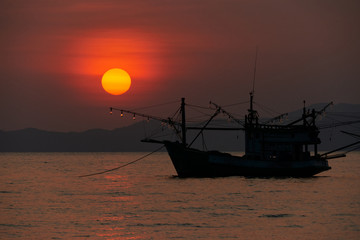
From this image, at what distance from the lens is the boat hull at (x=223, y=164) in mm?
84000

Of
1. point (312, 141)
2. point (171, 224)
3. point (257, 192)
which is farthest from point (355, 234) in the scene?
point (312, 141)

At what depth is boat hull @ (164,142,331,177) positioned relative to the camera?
276 ft

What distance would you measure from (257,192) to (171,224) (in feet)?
92.6

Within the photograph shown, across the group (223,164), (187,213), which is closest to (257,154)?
(223,164)

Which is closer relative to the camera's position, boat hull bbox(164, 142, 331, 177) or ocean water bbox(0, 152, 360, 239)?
ocean water bbox(0, 152, 360, 239)

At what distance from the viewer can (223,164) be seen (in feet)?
278

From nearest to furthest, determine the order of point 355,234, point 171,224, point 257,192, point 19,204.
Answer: point 355,234
point 171,224
point 19,204
point 257,192

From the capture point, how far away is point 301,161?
8588 cm

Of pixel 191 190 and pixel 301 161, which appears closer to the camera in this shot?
pixel 191 190

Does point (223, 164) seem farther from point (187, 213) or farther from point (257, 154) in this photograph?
point (187, 213)

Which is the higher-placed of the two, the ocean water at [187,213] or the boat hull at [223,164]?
the boat hull at [223,164]

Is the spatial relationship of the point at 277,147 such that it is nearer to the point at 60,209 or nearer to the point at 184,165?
the point at 184,165

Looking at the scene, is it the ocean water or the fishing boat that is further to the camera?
the fishing boat

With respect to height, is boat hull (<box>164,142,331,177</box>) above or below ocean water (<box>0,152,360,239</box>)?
above
